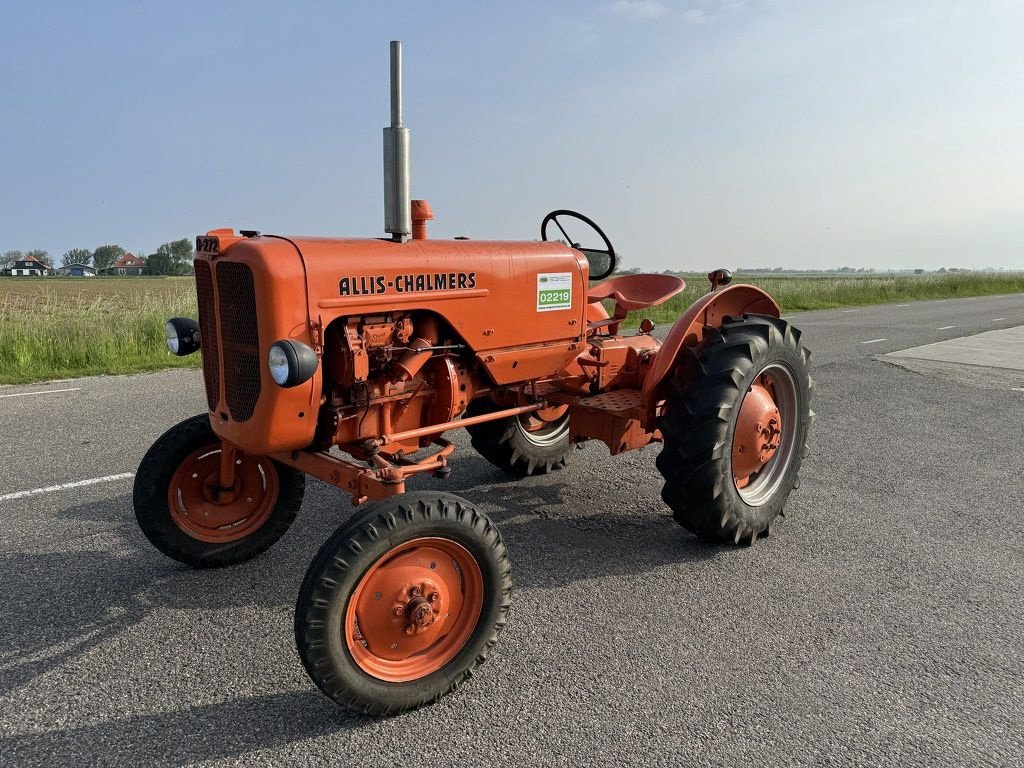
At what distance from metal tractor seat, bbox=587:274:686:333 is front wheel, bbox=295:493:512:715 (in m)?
1.90

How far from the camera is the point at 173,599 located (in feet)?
10.2

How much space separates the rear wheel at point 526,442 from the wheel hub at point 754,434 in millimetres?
1253

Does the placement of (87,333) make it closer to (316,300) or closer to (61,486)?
(61,486)

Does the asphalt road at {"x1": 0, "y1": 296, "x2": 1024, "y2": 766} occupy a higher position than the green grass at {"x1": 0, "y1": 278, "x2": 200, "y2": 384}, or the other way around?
the green grass at {"x1": 0, "y1": 278, "x2": 200, "y2": 384}

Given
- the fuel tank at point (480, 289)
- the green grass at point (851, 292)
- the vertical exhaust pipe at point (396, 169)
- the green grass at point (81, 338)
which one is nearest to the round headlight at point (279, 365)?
the fuel tank at point (480, 289)

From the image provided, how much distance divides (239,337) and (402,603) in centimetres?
114

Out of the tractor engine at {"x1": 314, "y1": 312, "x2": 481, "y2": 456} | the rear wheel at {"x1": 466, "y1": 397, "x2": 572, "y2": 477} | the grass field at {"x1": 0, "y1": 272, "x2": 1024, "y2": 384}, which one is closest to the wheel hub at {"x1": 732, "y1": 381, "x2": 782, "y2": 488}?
the rear wheel at {"x1": 466, "y1": 397, "x2": 572, "y2": 477}

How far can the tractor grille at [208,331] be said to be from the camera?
2.94m

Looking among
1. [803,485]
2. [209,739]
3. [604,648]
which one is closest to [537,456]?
[803,485]

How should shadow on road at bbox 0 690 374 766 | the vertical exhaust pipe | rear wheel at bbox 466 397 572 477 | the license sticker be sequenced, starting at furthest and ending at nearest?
rear wheel at bbox 466 397 572 477, the license sticker, the vertical exhaust pipe, shadow on road at bbox 0 690 374 766

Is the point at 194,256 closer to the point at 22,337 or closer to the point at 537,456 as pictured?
the point at 537,456

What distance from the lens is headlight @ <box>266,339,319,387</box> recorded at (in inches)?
98.0

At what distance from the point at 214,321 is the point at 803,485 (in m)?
3.54

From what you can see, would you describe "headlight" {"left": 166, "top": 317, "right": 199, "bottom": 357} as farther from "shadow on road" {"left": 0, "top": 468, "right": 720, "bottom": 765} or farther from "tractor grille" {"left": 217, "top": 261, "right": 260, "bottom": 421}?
"shadow on road" {"left": 0, "top": 468, "right": 720, "bottom": 765}
